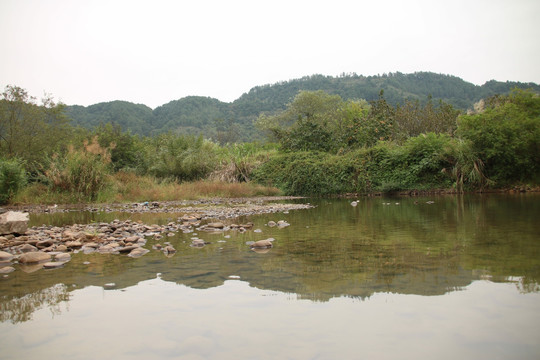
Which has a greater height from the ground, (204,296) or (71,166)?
(71,166)

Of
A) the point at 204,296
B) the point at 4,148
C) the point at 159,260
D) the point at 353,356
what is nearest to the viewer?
the point at 353,356

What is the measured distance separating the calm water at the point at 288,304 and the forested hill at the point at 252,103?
57666 mm

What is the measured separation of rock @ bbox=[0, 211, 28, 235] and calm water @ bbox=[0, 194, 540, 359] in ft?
9.30

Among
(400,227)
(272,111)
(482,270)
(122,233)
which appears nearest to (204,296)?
(482,270)

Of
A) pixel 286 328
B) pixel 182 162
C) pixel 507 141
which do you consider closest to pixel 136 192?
pixel 182 162

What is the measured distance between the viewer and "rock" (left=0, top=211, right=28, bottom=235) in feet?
21.1

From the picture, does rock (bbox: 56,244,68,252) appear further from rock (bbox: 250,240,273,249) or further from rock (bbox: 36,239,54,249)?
rock (bbox: 250,240,273,249)

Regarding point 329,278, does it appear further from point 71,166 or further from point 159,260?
point 71,166

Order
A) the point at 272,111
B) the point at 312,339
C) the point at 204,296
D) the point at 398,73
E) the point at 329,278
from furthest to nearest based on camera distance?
the point at 398,73, the point at 272,111, the point at 329,278, the point at 204,296, the point at 312,339

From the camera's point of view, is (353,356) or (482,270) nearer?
(353,356)

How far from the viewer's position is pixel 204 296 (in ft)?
9.71

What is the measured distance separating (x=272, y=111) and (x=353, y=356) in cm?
8394

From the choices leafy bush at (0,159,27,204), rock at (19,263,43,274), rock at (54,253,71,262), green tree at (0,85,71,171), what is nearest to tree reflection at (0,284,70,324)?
rock at (19,263,43,274)

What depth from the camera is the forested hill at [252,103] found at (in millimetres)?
63469
